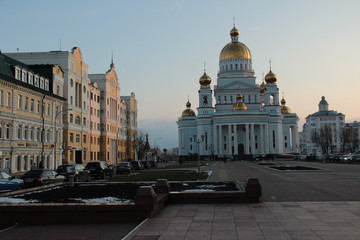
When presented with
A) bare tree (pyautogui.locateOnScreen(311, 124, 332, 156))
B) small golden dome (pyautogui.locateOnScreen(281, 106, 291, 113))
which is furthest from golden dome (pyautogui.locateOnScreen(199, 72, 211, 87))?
bare tree (pyautogui.locateOnScreen(311, 124, 332, 156))

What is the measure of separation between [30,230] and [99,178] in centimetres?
2467

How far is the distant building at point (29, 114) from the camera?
132 feet

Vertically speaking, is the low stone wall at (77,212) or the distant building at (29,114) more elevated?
the distant building at (29,114)

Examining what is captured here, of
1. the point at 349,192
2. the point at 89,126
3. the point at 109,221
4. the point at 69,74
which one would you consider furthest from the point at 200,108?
the point at 109,221

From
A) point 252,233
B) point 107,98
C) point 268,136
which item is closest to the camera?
point 252,233

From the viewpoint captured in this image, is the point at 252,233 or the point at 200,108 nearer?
the point at 252,233

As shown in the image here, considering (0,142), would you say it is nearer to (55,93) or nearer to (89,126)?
(55,93)

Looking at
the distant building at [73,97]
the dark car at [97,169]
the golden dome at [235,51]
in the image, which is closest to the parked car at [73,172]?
the dark car at [97,169]

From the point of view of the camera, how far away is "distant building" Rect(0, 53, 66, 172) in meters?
40.1

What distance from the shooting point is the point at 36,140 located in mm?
46656

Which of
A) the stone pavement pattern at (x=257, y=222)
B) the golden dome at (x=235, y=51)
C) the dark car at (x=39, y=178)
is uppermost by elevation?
the golden dome at (x=235, y=51)

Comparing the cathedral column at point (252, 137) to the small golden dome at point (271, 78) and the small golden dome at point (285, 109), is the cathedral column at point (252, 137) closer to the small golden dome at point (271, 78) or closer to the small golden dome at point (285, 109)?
the small golden dome at point (271, 78)

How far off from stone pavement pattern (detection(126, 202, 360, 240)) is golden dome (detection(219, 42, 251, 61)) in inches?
4058

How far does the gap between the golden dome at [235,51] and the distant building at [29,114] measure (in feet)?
225
